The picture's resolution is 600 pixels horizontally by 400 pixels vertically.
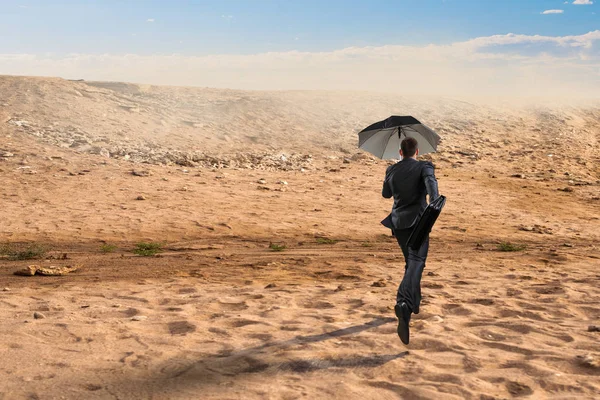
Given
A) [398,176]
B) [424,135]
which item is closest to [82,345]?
[398,176]

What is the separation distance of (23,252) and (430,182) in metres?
7.02

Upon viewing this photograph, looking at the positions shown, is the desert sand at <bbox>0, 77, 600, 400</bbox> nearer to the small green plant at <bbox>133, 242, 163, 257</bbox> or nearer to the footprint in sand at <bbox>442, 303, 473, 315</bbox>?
the footprint in sand at <bbox>442, 303, 473, 315</bbox>

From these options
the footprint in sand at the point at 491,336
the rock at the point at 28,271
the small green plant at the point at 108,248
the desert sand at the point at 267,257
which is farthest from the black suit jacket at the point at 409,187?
the small green plant at the point at 108,248

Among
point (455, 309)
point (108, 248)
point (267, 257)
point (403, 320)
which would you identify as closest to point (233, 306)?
point (403, 320)

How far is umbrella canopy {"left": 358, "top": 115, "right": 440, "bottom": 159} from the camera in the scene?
6145mm

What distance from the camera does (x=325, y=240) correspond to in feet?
37.8

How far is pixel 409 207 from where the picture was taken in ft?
17.9

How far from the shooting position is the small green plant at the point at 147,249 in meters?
9.95

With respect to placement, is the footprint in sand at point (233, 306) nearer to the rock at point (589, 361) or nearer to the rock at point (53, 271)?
the rock at point (53, 271)

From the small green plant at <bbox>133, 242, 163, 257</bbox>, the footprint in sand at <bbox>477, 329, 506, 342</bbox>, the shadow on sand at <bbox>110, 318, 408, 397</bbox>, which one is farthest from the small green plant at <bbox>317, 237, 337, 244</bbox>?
the shadow on sand at <bbox>110, 318, 408, 397</bbox>

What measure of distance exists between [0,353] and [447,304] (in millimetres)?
4542

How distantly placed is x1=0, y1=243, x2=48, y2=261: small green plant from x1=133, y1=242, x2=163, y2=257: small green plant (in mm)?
1453

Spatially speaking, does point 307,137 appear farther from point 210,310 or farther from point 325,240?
point 210,310

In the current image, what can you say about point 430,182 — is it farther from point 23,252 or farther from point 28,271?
point 23,252
